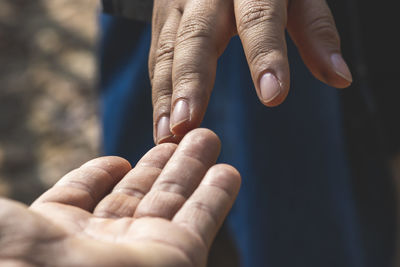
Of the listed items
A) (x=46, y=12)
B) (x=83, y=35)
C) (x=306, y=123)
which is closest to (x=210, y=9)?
(x=306, y=123)

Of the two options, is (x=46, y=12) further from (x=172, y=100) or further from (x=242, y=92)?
(x=172, y=100)

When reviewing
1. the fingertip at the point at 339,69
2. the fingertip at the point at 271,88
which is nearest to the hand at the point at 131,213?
the fingertip at the point at 271,88

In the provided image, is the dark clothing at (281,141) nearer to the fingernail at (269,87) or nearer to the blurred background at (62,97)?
the blurred background at (62,97)

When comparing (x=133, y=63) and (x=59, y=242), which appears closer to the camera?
(x=59, y=242)

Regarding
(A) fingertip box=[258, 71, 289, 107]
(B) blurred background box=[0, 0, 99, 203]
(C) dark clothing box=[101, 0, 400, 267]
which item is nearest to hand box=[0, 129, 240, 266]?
(A) fingertip box=[258, 71, 289, 107]

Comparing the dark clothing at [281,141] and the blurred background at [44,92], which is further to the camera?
the blurred background at [44,92]

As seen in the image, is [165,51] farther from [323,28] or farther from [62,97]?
[62,97]

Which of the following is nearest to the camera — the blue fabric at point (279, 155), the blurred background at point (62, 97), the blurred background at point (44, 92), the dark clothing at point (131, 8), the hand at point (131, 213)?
the hand at point (131, 213)
